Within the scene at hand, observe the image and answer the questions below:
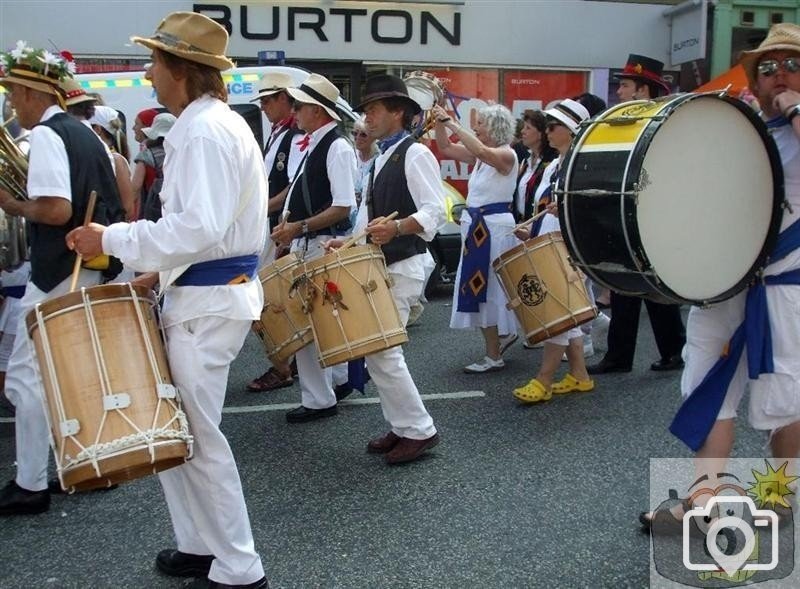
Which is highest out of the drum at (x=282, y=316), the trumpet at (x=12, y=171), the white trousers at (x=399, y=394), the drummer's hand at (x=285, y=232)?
the trumpet at (x=12, y=171)

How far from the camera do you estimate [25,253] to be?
15.1ft

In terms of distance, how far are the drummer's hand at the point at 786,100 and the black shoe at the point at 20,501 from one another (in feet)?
11.0

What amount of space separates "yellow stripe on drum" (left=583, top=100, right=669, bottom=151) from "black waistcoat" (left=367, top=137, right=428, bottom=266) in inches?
59.2

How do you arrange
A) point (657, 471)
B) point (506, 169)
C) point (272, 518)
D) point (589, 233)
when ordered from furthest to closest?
point (506, 169) → point (657, 471) → point (272, 518) → point (589, 233)

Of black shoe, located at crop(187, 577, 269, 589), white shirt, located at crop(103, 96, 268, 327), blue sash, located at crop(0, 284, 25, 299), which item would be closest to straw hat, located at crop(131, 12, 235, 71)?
white shirt, located at crop(103, 96, 268, 327)

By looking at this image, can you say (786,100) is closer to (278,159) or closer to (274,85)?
(278,159)

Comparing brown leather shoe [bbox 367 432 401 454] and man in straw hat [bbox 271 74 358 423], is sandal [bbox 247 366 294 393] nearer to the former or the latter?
man in straw hat [bbox 271 74 358 423]

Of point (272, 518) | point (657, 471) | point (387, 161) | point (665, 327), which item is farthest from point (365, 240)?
point (665, 327)

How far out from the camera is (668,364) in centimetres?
606

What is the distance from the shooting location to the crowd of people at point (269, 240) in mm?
2795

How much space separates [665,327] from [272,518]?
11.4ft

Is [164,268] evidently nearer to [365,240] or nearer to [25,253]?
[365,240]

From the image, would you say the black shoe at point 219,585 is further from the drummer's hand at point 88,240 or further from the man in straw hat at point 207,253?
the drummer's hand at point 88,240

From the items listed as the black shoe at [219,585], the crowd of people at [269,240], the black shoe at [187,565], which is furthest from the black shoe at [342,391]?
the black shoe at [219,585]
